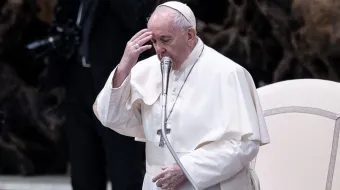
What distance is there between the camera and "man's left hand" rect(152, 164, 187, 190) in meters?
3.15

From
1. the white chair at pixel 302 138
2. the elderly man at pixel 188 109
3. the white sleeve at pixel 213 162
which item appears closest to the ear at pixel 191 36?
the elderly man at pixel 188 109

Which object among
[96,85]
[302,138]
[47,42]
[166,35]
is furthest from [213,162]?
[47,42]

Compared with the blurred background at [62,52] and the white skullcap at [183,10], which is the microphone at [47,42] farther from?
the white skullcap at [183,10]

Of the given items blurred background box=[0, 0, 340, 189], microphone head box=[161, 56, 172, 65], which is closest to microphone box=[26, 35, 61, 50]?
blurred background box=[0, 0, 340, 189]

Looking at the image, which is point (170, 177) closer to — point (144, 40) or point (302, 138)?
point (144, 40)

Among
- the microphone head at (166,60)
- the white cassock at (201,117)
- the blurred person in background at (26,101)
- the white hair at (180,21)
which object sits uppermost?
the white hair at (180,21)

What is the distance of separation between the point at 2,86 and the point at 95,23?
1.77 meters

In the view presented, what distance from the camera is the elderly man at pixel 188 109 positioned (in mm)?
3166

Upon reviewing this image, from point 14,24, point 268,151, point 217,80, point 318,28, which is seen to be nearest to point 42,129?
point 14,24

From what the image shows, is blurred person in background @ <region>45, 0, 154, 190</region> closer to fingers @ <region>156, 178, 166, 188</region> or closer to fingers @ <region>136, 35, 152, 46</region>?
fingers @ <region>136, 35, 152, 46</region>

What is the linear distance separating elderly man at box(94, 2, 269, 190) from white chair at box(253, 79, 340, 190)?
21.0 inches

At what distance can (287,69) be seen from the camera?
18.2ft

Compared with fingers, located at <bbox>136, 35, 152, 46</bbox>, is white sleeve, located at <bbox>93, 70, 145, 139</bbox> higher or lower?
lower

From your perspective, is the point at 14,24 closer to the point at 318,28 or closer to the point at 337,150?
the point at 318,28
